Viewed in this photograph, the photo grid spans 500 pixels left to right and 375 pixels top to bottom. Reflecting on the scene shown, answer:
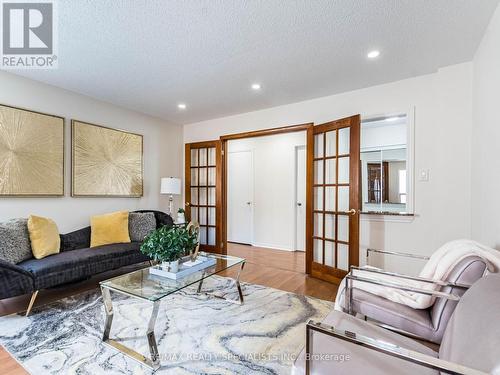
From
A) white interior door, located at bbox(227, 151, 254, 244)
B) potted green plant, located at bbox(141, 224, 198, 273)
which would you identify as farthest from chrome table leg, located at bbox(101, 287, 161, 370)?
white interior door, located at bbox(227, 151, 254, 244)

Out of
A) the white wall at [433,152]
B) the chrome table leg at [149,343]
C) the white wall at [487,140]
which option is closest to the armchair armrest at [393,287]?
the white wall at [487,140]

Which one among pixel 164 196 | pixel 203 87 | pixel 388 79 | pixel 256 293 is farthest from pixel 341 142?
pixel 164 196

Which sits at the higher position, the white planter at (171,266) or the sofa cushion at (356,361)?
the white planter at (171,266)

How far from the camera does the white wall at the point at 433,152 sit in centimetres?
249

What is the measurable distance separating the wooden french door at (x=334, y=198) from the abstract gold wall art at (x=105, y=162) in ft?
8.94

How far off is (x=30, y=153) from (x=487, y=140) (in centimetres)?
444

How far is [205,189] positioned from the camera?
4.71 metres

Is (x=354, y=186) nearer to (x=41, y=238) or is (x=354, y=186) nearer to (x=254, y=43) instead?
(x=254, y=43)

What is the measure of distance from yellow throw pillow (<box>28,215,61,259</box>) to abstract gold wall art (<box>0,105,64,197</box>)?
0.47 meters

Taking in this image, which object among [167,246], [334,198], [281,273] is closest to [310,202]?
[334,198]

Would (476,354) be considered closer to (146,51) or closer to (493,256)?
(493,256)

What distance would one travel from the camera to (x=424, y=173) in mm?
2707

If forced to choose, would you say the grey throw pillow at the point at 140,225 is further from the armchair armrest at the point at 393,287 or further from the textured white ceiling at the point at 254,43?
the armchair armrest at the point at 393,287

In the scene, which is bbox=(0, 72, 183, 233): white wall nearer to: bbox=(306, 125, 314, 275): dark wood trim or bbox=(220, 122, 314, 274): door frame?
bbox=(220, 122, 314, 274): door frame
